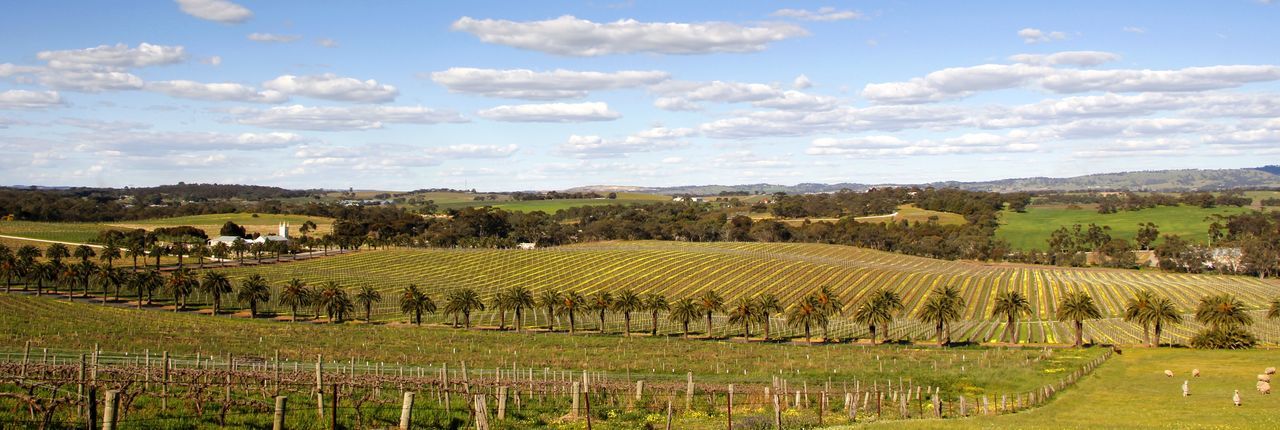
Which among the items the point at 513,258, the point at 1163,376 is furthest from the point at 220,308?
the point at 1163,376

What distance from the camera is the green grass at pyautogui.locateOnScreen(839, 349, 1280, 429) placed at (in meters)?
34.0

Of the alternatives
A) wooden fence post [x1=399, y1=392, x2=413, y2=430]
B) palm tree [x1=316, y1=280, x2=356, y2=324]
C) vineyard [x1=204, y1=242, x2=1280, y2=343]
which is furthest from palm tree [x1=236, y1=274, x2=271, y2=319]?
wooden fence post [x1=399, y1=392, x2=413, y2=430]

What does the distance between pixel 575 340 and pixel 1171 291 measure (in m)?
108

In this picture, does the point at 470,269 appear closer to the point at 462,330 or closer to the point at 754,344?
the point at 462,330

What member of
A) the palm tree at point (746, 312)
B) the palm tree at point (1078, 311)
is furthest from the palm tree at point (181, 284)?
the palm tree at point (1078, 311)

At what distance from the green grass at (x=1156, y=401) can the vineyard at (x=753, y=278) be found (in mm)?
46006

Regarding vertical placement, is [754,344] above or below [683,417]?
below

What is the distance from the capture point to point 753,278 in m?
153

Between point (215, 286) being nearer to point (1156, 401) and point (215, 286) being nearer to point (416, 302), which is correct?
point (416, 302)

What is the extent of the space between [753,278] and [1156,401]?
10917cm

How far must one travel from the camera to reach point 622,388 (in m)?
41.4

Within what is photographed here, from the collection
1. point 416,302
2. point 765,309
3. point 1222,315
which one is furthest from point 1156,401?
point 416,302

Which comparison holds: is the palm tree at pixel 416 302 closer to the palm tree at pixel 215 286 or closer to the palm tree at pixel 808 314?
the palm tree at pixel 215 286

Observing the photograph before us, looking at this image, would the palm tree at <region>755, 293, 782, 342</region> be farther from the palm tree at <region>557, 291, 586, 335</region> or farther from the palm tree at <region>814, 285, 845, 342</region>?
the palm tree at <region>557, 291, 586, 335</region>
